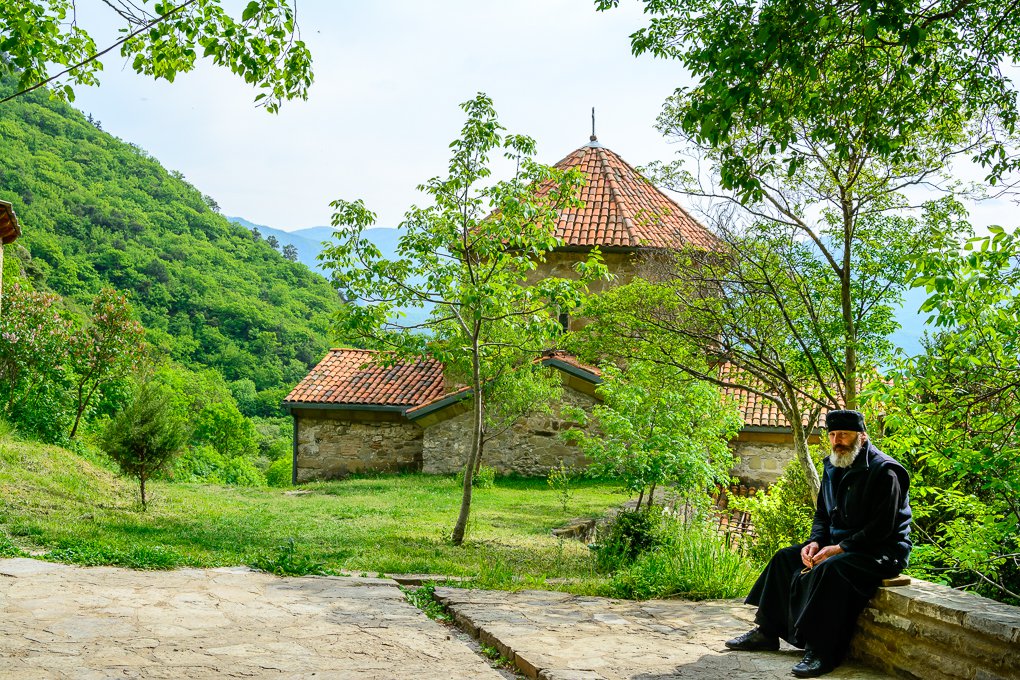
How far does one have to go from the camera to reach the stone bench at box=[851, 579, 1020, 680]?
4234 mm

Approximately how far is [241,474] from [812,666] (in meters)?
27.7

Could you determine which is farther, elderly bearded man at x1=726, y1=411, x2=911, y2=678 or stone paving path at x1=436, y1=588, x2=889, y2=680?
elderly bearded man at x1=726, y1=411, x2=911, y2=678

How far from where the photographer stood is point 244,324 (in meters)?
48.8

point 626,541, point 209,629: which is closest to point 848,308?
point 626,541

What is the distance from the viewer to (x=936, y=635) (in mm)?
4609

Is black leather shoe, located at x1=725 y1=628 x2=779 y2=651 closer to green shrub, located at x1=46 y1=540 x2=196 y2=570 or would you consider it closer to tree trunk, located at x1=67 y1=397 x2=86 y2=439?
green shrub, located at x1=46 y1=540 x2=196 y2=570

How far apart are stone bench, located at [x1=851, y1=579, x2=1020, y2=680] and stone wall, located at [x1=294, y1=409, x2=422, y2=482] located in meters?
17.0

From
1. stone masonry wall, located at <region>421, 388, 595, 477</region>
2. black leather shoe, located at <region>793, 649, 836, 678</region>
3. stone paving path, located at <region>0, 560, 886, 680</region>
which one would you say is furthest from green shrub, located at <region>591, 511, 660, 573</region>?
stone masonry wall, located at <region>421, 388, 595, 477</region>

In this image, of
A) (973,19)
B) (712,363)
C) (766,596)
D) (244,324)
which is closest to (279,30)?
(973,19)

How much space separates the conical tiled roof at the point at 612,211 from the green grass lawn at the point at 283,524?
6.25 meters

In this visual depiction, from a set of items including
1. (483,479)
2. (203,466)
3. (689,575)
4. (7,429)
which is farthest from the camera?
Answer: (203,466)

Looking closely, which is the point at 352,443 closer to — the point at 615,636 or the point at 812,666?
the point at 615,636

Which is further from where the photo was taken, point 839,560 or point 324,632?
point 324,632

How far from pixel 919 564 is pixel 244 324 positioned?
4602 centimetres
